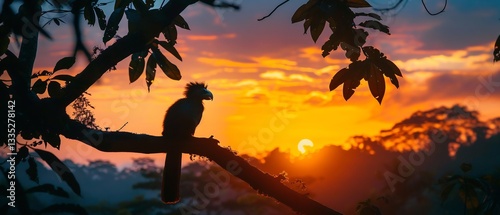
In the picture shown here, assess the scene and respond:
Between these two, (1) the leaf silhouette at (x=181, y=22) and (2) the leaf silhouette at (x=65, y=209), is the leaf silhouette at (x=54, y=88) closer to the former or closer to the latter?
(2) the leaf silhouette at (x=65, y=209)

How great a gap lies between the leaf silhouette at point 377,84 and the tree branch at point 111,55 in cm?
129

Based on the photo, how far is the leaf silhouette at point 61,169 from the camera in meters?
2.51

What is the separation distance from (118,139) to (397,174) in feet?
60.2

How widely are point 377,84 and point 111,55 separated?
1.78m

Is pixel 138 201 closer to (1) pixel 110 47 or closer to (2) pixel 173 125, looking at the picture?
(2) pixel 173 125

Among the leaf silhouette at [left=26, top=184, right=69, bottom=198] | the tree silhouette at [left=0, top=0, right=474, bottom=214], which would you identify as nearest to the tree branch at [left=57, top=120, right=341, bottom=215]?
the tree silhouette at [left=0, top=0, right=474, bottom=214]

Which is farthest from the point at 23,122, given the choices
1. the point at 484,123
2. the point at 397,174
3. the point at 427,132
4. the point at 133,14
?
the point at 484,123

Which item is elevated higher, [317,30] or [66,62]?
[317,30]

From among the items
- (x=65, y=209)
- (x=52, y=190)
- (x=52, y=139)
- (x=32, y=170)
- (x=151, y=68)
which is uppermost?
(x=151, y=68)

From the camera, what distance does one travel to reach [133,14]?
3.60 metres

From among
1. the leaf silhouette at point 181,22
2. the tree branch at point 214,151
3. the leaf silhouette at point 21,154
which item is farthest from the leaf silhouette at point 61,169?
the leaf silhouette at point 181,22

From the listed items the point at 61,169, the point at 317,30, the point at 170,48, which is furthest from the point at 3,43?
the point at 317,30

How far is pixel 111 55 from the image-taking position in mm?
3617

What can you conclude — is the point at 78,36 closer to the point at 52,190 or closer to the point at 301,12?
the point at 52,190
